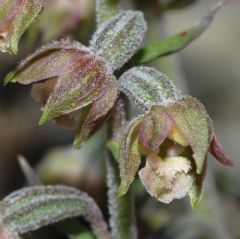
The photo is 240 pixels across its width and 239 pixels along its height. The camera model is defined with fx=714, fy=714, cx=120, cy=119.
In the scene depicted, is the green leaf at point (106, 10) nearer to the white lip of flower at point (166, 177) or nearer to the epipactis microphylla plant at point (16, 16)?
the epipactis microphylla plant at point (16, 16)

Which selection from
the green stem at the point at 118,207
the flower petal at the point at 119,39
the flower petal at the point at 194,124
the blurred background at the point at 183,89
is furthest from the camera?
the blurred background at the point at 183,89

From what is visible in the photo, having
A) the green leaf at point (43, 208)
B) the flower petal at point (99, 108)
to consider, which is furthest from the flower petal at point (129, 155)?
the green leaf at point (43, 208)

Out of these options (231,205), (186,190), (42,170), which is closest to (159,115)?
(186,190)

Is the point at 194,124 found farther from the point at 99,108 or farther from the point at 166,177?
the point at 99,108

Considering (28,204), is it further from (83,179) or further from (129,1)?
(83,179)

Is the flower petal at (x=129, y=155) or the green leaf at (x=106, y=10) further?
the green leaf at (x=106, y=10)

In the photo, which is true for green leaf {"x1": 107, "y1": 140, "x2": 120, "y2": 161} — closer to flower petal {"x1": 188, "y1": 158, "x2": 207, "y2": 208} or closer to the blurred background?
flower petal {"x1": 188, "y1": 158, "x2": 207, "y2": 208}

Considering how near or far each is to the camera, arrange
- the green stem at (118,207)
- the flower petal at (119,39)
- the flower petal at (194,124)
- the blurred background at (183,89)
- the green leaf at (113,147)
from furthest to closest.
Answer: the blurred background at (183,89) → the green stem at (118,207) → the green leaf at (113,147) → the flower petal at (119,39) → the flower petal at (194,124)

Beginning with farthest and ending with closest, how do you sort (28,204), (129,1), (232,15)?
(232,15) → (129,1) → (28,204)
